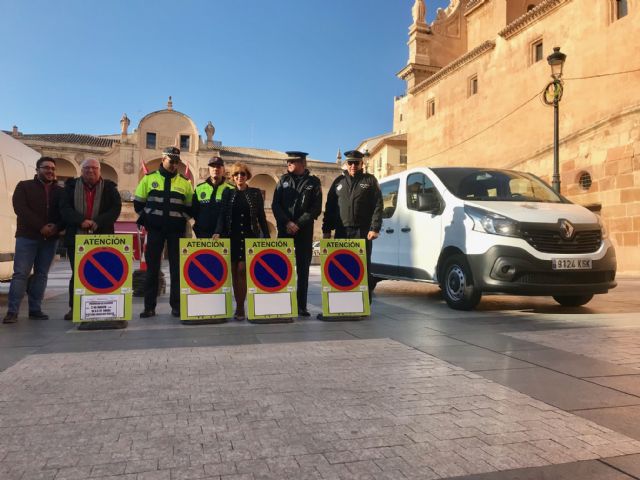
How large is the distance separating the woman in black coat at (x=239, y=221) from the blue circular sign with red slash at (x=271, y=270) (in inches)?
12.3

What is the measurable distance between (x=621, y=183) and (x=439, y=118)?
16.6 metres

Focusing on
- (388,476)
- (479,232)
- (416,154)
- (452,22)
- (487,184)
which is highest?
(452,22)

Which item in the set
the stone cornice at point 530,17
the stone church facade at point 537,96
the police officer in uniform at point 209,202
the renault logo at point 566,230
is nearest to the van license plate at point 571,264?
the renault logo at point 566,230

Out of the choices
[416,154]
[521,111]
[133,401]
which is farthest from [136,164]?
[133,401]

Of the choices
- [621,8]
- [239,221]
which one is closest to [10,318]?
[239,221]

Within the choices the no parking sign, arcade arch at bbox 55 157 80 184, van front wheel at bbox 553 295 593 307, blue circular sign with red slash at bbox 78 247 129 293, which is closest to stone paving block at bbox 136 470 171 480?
the no parking sign

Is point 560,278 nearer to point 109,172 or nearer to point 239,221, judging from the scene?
point 239,221

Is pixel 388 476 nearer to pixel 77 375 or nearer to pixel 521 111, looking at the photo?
pixel 77 375

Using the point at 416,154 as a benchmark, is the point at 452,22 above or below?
above

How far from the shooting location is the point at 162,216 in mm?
5922

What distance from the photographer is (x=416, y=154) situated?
1296 inches

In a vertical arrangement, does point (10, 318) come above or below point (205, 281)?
below

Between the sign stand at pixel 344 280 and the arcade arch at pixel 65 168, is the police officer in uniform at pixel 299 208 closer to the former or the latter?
the sign stand at pixel 344 280

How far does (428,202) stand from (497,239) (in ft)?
4.51
